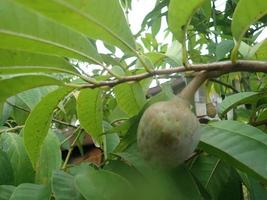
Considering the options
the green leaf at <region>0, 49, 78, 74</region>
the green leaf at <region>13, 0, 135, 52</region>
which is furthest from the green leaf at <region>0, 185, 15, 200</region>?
the green leaf at <region>13, 0, 135, 52</region>

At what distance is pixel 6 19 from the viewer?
596mm

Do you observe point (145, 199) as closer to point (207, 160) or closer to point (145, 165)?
point (145, 165)

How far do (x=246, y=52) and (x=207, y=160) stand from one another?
23cm

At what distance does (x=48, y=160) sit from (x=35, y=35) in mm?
415

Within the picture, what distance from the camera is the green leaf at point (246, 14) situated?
25.0 inches

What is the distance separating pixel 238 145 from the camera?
65 cm

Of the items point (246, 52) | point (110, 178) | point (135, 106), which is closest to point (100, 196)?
point (110, 178)

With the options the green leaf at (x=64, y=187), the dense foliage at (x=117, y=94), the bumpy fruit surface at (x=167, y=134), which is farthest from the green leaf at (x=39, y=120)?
the bumpy fruit surface at (x=167, y=134)

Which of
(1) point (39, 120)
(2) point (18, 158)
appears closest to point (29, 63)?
(1) point (39, 120)

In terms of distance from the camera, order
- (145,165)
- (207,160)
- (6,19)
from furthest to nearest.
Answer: (207,160)
(145,165)
(6,19)

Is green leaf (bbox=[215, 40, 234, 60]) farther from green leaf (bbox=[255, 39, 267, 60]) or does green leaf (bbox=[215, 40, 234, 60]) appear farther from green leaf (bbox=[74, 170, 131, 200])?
green leaf (bbox=[74, 170, 131, 200])

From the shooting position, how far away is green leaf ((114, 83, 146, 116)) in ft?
2.73

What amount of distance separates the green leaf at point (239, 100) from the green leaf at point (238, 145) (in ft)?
0.59

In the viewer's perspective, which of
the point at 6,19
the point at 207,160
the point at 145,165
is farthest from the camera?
the point at 207,160
